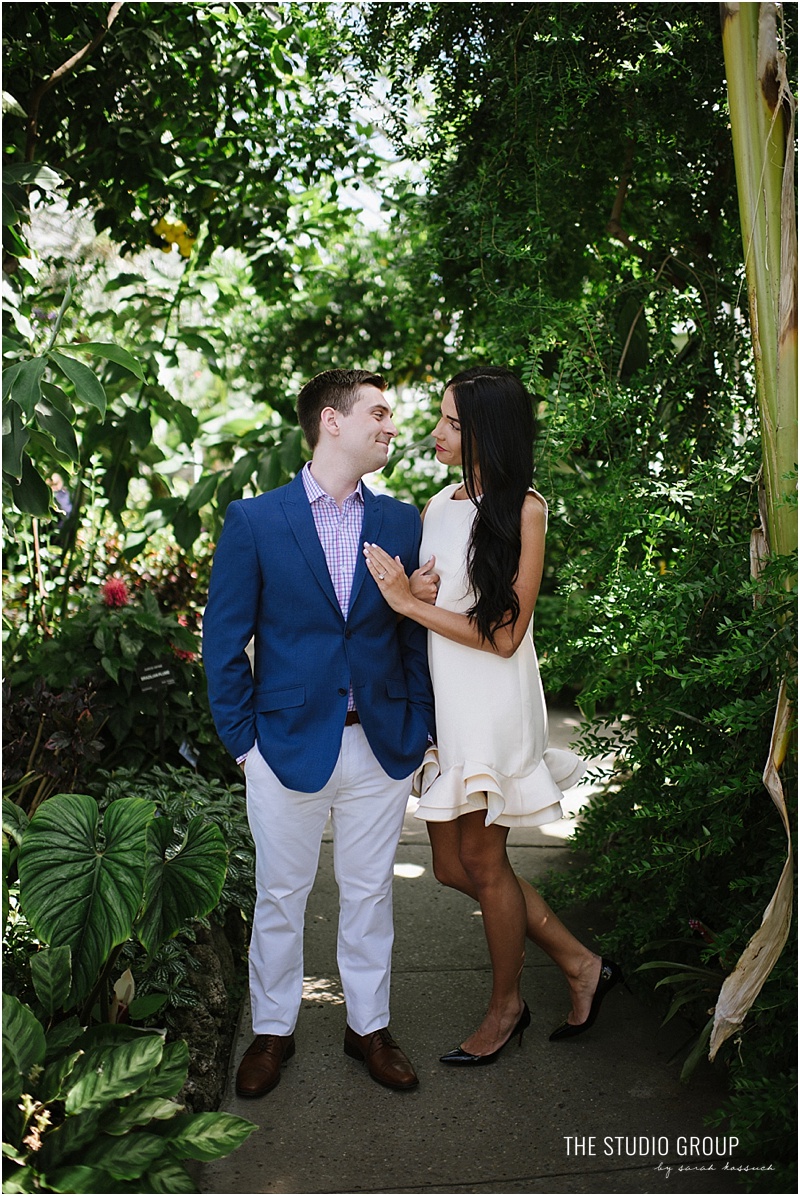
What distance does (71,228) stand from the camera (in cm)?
859

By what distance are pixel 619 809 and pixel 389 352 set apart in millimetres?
4697

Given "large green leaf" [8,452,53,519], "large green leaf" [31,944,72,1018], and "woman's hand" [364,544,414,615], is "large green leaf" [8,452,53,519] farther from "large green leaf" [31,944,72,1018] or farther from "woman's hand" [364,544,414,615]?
"large green leaf" [31,944,72,1018]

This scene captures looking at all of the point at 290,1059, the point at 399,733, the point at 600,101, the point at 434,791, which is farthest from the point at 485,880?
the point at 600,101

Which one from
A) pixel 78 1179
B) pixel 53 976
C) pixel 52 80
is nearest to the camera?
pixel 78 1179

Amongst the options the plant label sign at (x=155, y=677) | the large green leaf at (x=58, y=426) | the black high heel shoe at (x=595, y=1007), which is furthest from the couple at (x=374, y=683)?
the plant label sign at (x=155, y=677)

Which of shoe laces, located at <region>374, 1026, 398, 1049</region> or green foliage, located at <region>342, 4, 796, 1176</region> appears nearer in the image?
green foliage, located at <region>342, 4, 796, 1176</region>

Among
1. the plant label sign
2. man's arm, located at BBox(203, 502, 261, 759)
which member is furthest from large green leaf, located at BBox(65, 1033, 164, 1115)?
the plant label sign

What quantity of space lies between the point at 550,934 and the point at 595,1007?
25 centimetres

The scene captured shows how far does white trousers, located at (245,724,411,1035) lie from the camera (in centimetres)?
264

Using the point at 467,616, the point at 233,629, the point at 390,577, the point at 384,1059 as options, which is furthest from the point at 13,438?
the point at 384,1059

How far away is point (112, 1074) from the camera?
200 cm

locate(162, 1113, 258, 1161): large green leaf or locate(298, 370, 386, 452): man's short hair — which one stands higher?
locate(298, 370, 386, 452): man's short hair

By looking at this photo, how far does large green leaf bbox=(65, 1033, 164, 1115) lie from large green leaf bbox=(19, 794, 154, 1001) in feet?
0.68

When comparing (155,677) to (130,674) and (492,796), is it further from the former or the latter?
(492,796)
